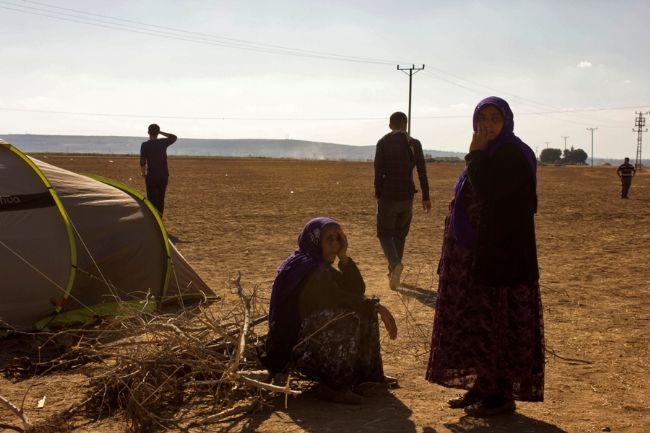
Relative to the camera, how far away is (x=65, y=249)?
6207 mm

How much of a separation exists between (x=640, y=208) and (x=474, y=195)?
1776 centimetres

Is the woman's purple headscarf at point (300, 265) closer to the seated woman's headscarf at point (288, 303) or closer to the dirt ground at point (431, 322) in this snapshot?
the seated woman's headscarf at point (288, 303)

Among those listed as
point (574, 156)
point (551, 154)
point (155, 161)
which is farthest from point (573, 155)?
point (155, 161)

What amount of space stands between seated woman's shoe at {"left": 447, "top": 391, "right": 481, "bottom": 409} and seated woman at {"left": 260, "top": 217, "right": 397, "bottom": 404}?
1.63 feet

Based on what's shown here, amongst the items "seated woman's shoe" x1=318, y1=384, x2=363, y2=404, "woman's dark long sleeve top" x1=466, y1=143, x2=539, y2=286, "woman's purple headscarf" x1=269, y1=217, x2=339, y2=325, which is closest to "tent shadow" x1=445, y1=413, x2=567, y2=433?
"seated woman's shoe" x1=318, y1=384, x2=363, y2=404

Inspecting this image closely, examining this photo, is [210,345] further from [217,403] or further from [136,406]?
[136,406]

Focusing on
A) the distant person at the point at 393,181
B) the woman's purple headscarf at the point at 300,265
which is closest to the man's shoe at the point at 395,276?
the distant person at the point at 393,181

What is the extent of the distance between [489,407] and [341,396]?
2.90 feet

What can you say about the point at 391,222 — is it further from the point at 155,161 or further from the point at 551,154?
the point at 551,154

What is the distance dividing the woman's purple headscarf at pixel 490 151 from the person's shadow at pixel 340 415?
1107 mm

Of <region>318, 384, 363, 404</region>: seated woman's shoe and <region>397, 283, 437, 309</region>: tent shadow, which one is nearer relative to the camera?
<region>318, 384, 363, 404</region>: seated woman's shoe

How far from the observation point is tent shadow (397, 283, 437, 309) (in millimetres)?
7371

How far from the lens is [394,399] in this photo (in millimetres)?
4605

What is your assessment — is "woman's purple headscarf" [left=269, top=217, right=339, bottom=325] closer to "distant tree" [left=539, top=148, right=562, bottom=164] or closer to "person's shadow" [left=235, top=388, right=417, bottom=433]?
"person's shadow" [left=235, top=388, right=417, bottom=433]
